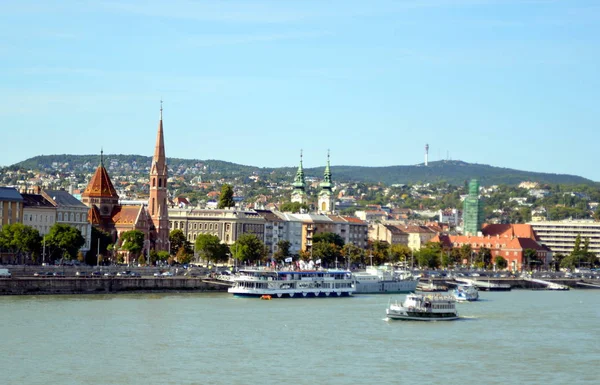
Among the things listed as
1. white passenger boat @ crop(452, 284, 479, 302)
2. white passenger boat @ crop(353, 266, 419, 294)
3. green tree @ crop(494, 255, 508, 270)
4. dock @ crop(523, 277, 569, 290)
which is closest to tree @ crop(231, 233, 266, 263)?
white passenger boat @ crop(353, 266, 419, 294)

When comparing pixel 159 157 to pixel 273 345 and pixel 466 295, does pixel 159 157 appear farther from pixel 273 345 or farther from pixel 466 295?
pixel 273 345

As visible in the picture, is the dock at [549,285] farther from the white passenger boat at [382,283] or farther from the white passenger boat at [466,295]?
the white passenger boat at [466,295]

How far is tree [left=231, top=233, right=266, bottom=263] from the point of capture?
383 ft

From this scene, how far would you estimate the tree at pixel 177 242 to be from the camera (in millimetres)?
122812

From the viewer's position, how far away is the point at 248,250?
386ft

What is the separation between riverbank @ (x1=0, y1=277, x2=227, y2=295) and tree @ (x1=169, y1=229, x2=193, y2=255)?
33.0 metres

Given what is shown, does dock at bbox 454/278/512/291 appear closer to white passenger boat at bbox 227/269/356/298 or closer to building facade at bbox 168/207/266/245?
white passenger boat at bbox 227/269/356/298

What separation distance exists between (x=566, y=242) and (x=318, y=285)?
10731 centimetres

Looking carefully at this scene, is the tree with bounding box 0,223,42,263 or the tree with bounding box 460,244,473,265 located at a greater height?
the tree with bounding box 460,244,473,265

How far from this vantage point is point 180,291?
85625 millimetres

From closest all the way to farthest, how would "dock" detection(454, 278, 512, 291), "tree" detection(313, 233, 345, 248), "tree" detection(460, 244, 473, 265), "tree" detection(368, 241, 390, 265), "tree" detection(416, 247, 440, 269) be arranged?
"dock" detection(454, 278, 512, 291) < "tree" detection(368, 241, 390, 265) < "tree" detection(313, 233, 345, 248) < "tree" detection(416, 247, 440, 269) < "tree" detection(460, 244, 473, 265)

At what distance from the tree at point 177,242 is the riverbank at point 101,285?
32969mm

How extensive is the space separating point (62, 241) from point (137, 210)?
81.7 feet

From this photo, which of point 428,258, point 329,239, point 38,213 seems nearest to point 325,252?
point 329,239
